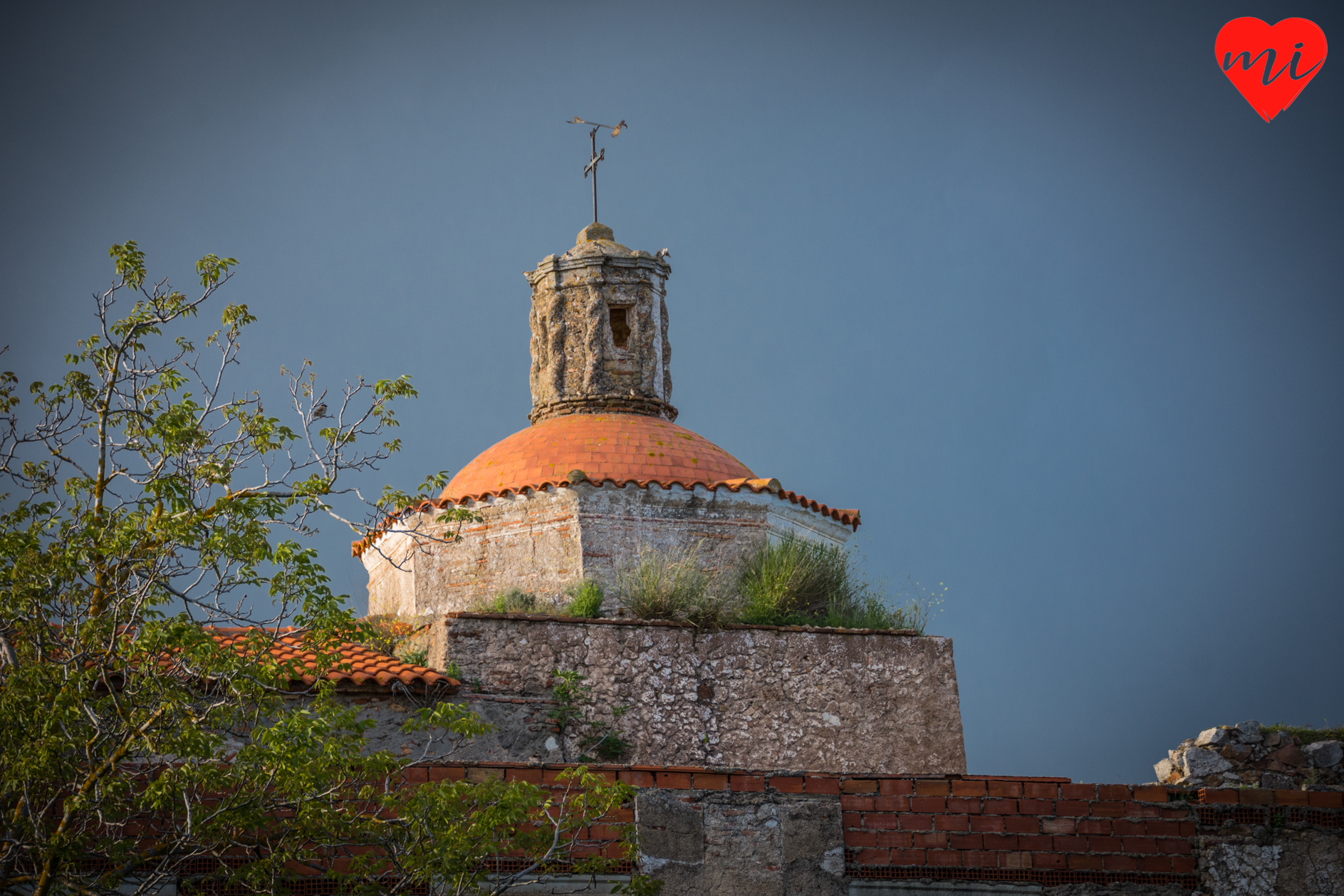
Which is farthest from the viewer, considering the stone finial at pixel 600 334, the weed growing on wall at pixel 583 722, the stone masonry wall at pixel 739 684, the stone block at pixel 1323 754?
the stone finial at pixel 600 334

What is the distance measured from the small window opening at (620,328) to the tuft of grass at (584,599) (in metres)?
3.55

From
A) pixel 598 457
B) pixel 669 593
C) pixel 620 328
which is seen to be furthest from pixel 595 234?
pixel 669 593

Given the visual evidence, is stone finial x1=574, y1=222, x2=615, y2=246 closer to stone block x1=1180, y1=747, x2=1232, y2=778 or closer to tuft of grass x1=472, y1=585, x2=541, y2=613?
tuft of grass x1=472, y1=585, x2=541, y2=613

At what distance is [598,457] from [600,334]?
6.61ft

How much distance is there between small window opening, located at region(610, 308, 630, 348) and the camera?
14.6m

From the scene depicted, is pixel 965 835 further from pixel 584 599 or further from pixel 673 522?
pixel 673 522

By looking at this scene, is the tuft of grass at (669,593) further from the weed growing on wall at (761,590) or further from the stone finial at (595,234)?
the stone finial at (595,234)

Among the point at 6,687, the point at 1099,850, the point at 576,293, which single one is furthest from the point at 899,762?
the point at 6,687

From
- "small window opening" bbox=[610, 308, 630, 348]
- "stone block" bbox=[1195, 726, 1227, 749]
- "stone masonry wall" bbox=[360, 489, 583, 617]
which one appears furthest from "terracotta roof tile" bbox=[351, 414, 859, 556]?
"stone block" bbox=[1195, 726, 1227, 749]

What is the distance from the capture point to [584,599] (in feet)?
38.2

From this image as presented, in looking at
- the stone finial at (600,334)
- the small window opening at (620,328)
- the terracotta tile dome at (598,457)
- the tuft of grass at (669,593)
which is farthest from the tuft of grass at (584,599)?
the small window opening at (620,328)

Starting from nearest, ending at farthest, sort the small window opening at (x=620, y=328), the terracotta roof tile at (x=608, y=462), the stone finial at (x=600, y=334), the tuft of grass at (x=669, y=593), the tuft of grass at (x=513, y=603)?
the tuft of grass at (x=669, y=593) < the tuft of grass at (x=513, y=603) < the terracotta roof tile at (x=608, y=462) < the stone finial at (x=600, y=334) < the small window opening at (x=620, y=328)

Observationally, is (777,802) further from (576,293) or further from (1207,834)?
(576,293)

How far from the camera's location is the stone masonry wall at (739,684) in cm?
1051
